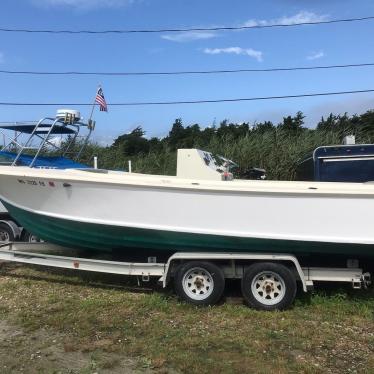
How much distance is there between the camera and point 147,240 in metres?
6.48

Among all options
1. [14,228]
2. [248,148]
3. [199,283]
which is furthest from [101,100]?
[248,148]

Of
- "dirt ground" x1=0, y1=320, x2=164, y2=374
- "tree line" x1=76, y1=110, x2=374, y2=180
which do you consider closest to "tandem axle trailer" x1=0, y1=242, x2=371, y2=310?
"dirt ground" x1=0, y1=320, x2=164, y2=374

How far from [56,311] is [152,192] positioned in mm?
1724

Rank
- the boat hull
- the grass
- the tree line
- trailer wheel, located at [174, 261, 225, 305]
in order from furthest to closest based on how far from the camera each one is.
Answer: the tree line < trailer wheel, located at [174, 261, 225, 305] < the boat hull < the grass

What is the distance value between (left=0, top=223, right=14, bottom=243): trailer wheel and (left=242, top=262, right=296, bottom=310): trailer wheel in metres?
4.63

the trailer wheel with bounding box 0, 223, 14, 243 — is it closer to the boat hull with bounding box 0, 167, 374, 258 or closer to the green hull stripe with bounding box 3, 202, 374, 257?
the green hull stripe with bounding box 3, 202, 374, 257

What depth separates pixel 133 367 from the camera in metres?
4.45

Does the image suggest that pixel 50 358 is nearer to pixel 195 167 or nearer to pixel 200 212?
pixel 200 212

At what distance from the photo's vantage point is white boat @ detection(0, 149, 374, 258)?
231 inches

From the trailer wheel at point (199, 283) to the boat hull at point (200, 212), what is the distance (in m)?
0.28

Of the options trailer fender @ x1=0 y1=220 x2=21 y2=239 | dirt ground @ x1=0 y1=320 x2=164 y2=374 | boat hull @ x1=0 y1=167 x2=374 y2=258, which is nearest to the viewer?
dirt ground @ x1=0 y1=320 x2=164 y2=374

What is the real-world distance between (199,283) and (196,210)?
0.85 meters

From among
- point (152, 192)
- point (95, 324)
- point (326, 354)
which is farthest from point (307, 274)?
point (95, 324)

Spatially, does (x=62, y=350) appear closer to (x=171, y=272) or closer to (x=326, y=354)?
(x=171, y=272)
